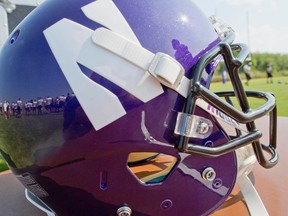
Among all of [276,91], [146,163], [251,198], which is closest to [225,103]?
[251,198]

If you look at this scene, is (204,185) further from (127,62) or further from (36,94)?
(36,94)

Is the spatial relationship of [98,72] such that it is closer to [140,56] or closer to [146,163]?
[140,56]

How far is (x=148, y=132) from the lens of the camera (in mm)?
844

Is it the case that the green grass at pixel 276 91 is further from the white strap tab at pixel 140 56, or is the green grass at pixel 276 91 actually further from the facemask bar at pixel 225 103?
the white strap tab at pixel 140 56

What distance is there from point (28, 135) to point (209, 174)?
51 cm

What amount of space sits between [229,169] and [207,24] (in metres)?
0.43

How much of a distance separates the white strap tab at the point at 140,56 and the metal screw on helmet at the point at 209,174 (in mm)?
279

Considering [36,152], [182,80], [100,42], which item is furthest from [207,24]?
[36,152]

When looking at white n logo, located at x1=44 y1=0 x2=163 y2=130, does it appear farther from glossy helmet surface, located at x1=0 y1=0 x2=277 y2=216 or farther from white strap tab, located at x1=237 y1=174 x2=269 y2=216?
white strap tab, located at x1=237 y1=174 x2=269 y2=216

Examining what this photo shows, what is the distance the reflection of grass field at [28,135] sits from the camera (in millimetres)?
834

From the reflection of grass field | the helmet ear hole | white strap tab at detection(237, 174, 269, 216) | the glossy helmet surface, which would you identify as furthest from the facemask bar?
the helmet ear hole

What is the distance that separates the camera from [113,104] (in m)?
0.81

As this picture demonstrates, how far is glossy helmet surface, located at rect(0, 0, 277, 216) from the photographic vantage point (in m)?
0.81

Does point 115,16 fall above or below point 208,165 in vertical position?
above
